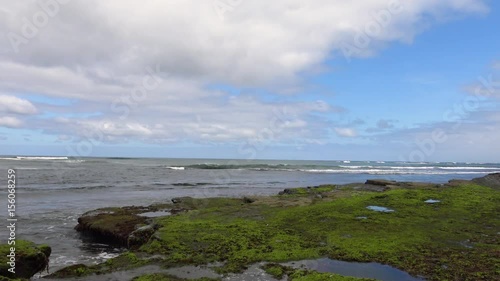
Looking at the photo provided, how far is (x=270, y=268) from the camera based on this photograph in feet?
42.4

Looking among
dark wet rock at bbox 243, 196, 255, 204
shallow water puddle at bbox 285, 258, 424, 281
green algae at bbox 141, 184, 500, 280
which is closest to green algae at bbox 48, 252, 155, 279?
green algae at bbox 141, 184, 500, 280

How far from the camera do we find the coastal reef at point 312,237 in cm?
1286

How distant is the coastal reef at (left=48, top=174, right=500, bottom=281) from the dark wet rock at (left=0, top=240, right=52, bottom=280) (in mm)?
1150

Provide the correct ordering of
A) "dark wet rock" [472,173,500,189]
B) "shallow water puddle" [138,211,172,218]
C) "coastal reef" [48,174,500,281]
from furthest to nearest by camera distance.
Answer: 1. "dark wet rock" [472,173,500,189]
2. "shallow water puddle" [138,211,172,218]
3. "coastal reef" [48,174,500,281]

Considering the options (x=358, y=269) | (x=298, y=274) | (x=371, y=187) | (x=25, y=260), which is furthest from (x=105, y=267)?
(x=371, y=187)

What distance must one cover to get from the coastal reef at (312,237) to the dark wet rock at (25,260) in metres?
1.15

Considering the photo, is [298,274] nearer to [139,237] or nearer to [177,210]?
[139,237]

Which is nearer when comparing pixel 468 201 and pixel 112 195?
pixel 468 201

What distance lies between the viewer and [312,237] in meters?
17.3

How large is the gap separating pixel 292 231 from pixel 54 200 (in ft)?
92.8

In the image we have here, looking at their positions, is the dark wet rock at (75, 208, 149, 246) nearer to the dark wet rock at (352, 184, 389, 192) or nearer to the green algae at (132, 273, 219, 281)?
the green algae at (132, 273, 219, 281)

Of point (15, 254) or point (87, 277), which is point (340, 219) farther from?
point (15, 254)

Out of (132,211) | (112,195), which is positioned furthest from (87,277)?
(112,195)

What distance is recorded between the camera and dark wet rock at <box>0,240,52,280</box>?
11922mm
